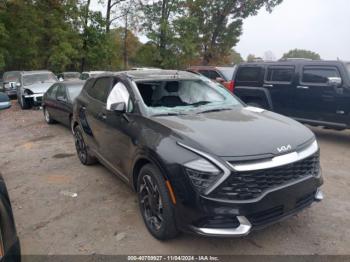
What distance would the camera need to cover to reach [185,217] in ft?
9.04

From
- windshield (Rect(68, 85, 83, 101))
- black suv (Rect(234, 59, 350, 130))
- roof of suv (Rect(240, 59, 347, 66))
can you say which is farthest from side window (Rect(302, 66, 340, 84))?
windshield (Rect(68, 85, 83, 101))

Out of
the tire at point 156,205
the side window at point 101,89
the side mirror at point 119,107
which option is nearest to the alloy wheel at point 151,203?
the tire at point 156,205

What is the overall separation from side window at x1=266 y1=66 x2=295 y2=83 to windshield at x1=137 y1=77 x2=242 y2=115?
12.1ft

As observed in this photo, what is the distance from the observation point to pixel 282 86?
7.58 meters

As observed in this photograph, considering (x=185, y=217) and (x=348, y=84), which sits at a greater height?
(x=348, y=84)

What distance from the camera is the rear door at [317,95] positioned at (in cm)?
671

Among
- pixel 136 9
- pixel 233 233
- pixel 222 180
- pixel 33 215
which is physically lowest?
pixel 33 215

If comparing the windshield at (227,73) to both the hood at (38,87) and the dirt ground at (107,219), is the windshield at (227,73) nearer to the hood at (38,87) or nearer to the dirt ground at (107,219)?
the dirt ground at (107,219)

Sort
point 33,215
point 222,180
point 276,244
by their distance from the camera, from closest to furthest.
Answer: point 222,180 → point 276,244 → point 33,215

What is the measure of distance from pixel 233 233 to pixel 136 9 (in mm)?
27935

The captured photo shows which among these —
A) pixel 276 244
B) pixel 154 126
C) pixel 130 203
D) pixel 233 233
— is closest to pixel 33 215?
pixel 130 203

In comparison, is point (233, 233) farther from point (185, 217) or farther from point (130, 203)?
point (130, 203)

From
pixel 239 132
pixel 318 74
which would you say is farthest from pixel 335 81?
pixel 239 132

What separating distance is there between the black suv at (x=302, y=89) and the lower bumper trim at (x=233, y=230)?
5027 mm
